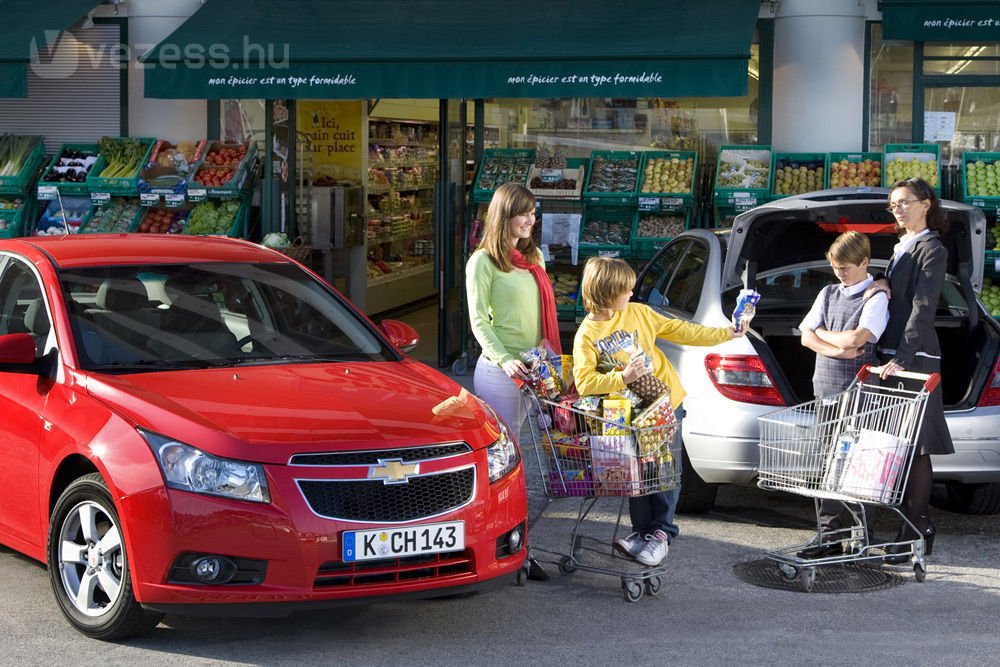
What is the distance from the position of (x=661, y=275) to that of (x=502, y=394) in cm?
238

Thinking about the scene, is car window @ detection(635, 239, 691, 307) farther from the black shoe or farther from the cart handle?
the black shoe

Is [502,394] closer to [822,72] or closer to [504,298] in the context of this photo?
[504,298]

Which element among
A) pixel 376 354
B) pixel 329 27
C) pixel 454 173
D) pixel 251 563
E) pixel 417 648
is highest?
pixel 329 27

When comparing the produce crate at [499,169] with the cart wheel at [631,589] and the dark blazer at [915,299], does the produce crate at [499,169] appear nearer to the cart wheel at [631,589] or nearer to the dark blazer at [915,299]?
the dark blazer at [915,299]

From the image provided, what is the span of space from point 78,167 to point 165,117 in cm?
99

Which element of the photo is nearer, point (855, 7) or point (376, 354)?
point (376, 354)

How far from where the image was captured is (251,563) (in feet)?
16.8

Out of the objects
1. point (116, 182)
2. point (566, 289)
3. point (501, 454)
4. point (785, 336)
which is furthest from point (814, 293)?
point (116, 182)

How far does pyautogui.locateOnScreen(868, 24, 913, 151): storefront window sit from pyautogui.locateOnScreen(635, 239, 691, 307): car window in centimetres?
472

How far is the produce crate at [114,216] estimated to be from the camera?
13258 millimetres

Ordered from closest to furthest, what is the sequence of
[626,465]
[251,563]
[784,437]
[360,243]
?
[251,563]
[626,465]
[784,437]
[360,243]

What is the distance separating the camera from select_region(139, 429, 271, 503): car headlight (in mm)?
5105

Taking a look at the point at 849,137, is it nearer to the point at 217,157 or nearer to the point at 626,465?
the point at 217,157

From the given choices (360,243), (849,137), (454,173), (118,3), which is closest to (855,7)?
(849,137)
